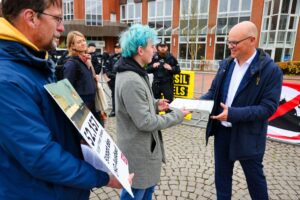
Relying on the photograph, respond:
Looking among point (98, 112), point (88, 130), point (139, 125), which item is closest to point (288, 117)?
point (98, 112)

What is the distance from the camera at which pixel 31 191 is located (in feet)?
3.61

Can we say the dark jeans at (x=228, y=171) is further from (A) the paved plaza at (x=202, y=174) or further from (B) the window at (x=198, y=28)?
(B) the window at (x=198, y=28)

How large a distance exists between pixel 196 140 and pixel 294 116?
6.65 ft

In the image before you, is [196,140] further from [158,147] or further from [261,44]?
[261,44]

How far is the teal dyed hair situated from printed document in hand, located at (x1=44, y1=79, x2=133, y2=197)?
84 cm

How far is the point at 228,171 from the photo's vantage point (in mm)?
2674

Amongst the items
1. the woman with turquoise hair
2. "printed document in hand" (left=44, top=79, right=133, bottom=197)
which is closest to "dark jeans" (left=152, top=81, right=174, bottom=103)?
the woman with turquoise hair

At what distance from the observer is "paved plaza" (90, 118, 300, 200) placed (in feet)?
10.1

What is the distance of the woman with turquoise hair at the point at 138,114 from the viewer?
1.85m

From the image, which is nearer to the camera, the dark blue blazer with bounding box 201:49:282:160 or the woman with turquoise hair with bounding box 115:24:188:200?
the woman with turquoise hair with bounding box 115:24:188:200

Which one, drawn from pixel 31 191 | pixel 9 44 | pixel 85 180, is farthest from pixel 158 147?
pixel 9 44

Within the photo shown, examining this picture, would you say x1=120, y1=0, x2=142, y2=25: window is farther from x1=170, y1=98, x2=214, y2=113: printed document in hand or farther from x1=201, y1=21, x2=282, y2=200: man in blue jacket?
x1=170, y1=98, x2=214, y2=113: printed document in hand

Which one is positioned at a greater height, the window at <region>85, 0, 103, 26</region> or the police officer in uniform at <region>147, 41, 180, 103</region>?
the window at <region>85, 0, 103, 26</region>

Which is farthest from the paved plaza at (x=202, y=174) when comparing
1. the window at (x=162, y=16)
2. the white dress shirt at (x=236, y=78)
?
the window at (x=162, y=16)
